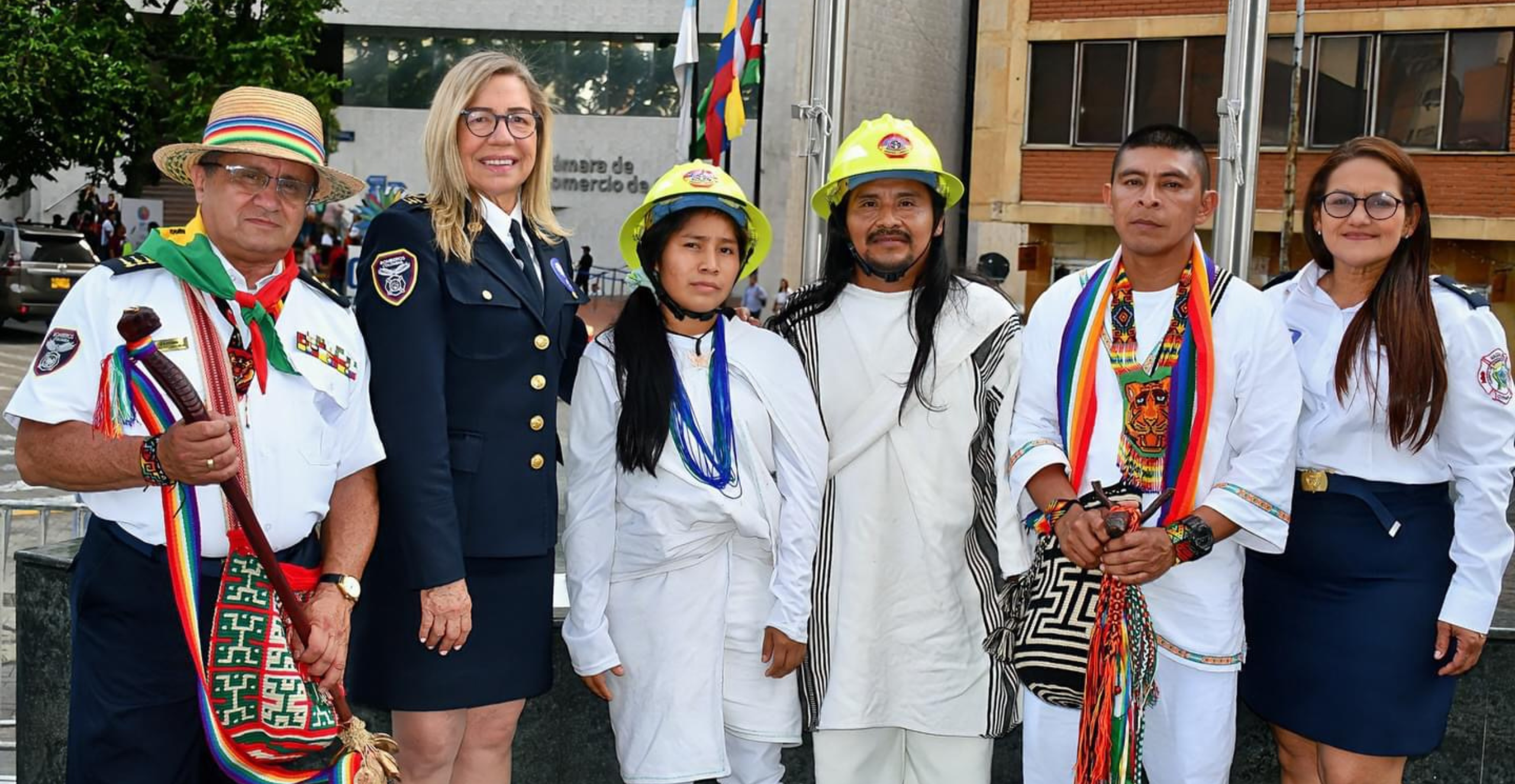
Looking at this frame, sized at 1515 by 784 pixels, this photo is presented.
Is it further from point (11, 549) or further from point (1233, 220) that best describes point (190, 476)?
point (1233, 220)

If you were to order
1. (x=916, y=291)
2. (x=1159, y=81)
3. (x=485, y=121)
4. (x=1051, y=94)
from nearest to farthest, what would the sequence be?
1. (x=485, y=121)
2. (x=916, y=291)
3. (x=1159, y=81)
4. (x=1051, y=94)

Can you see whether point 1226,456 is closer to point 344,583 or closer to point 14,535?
point 344,583

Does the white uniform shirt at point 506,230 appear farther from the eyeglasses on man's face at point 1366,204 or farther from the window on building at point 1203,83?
the window on building at point 1203,83

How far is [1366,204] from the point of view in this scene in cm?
374

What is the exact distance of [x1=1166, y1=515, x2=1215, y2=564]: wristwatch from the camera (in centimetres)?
347

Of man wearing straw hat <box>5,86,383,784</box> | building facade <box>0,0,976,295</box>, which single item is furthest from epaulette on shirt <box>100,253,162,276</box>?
building facade <box>0,0,976,295</box>

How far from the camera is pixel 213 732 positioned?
301cm

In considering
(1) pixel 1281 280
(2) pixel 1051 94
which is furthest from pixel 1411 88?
(1) pixel 1281 280

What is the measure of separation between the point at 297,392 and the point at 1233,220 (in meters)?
7.55

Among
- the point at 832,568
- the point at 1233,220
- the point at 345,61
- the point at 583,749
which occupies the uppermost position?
the point at 345,61

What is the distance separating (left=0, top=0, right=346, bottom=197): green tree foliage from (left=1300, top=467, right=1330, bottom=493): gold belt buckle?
76.4ft

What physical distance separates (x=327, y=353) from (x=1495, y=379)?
2898 mm

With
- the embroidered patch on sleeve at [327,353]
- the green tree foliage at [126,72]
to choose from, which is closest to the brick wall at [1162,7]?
the green tree foliage at [126,72]

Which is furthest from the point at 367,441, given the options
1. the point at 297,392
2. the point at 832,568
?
the point at 832,568
